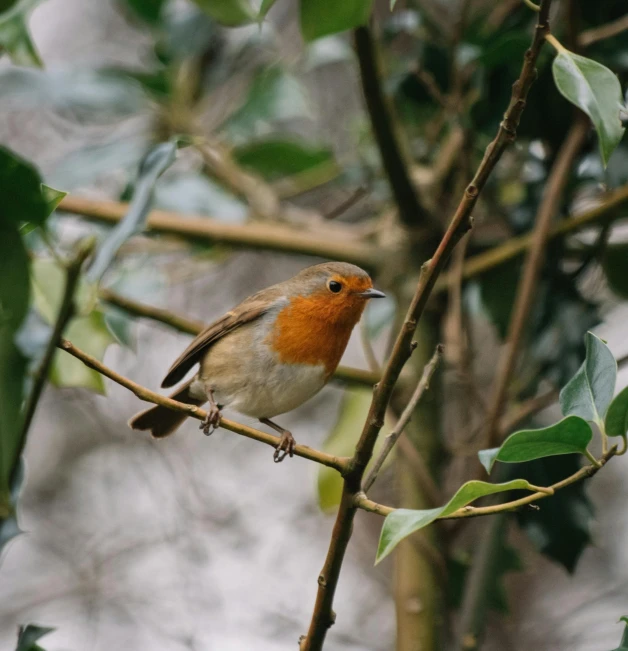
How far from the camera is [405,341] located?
117cm

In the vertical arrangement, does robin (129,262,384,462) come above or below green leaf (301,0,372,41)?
below

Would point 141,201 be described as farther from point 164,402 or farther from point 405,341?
point 405,341

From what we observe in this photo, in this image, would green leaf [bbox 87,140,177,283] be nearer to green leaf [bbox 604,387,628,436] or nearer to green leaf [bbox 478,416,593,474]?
green leaf [bbox 478,416,593,474]

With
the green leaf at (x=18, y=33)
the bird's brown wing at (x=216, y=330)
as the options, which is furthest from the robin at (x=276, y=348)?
the green leaf at (x=18, y=33)

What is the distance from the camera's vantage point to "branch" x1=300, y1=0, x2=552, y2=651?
1.09m

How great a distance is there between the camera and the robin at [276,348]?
89.7 inches

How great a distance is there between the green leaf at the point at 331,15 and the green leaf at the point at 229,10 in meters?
0.42

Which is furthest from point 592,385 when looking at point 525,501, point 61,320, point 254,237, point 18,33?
point 254,237

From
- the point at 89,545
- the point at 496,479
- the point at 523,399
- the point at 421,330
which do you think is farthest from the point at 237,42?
the point at 89,545

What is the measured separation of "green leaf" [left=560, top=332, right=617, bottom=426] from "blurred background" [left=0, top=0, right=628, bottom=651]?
300 mm

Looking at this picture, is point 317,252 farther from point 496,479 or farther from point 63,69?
point 63,69

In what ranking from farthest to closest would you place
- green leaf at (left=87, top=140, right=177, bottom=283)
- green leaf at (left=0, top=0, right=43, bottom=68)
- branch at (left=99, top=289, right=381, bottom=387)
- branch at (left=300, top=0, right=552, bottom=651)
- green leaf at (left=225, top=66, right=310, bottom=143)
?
green leaf at (left=225, top=66, right=310, bottom=143)
branch at (left=99, top=289, right=381, bottom=387)
green leaf at (left=0, top=0, right=43, bottom=68)
green leaf at (left=87, top=140, right=177, bottom=283)
branch at (left=300, top=0, right=552, bottom=651)

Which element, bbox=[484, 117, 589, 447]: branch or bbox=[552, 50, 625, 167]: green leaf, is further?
bbox=[484, 117, 589, 447]: branch

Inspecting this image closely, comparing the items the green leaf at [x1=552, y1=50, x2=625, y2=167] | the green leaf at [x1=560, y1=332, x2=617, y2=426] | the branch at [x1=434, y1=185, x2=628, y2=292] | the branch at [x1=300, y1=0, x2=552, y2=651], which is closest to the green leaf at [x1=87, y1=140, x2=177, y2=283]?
the branch at [x1=300, y1=0, x2=552, y2=651]
